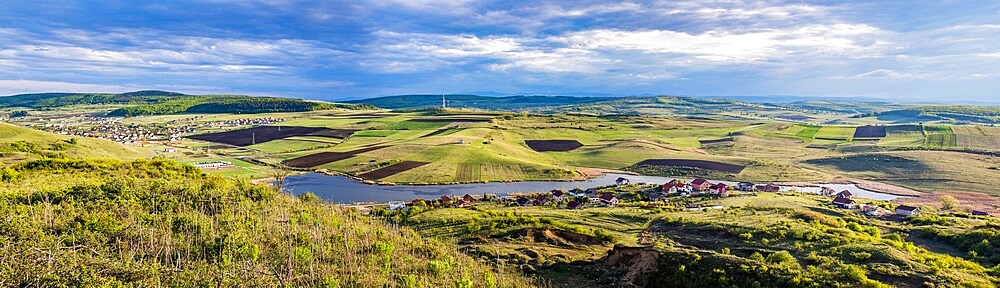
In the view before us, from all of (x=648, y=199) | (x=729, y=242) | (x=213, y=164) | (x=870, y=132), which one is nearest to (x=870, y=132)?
(x=870, y=132)

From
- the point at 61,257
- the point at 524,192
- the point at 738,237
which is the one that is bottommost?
the point at 524,192

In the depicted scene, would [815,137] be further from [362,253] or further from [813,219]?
[362,253]

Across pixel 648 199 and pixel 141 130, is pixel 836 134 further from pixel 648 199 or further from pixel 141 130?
pixel 141 130

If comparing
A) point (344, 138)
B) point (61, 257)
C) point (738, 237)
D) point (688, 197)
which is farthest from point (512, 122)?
point (61, 257)

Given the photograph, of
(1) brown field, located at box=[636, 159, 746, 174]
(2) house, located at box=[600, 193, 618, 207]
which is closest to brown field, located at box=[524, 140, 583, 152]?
(1) brown field, located at box=[636, 159, 746, 174]

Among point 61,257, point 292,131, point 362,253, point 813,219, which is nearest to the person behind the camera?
point 61,257

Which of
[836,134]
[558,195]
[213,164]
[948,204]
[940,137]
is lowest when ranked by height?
[558,195]
